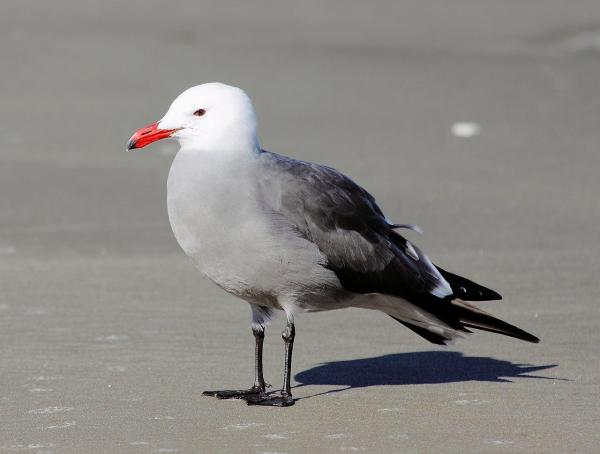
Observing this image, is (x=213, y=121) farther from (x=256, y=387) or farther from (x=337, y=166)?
(x=337, y=166)

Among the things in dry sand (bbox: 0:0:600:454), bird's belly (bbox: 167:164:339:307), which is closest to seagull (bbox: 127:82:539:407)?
bird's belly (bbox: 167:164:339:307)

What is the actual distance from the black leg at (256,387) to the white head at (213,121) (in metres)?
0.88

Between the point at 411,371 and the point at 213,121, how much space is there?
1.56 m

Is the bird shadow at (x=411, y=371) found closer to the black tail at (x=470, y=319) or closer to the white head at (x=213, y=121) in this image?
the black tail at (x=470, y=319)

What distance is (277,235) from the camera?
5750 millimetres

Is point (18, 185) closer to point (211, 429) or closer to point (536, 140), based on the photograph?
point (536, 140)

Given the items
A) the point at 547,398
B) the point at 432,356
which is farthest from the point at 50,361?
the point at 547,398

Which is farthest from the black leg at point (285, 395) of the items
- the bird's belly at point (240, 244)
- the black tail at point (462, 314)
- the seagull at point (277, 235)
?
the black tail at point (462, 314)

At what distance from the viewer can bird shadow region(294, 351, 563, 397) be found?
629cm

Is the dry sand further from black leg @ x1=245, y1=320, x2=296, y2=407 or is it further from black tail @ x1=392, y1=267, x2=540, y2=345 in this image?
black tail @ x1=392, y1=267, x2=540, y2=345

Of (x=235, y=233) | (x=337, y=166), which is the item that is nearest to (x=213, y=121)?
(x=235, y=233)

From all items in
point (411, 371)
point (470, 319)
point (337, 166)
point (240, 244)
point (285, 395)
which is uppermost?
point (337, 166)

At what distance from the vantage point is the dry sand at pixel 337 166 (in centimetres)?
562

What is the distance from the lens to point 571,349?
6746mm
